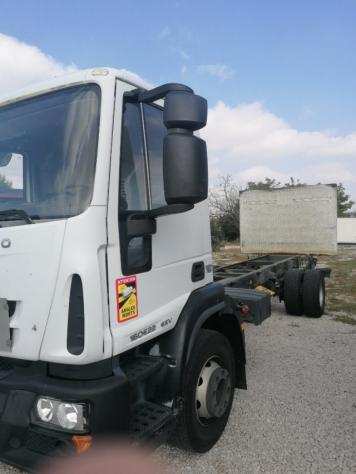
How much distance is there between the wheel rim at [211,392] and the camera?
283 centimetres

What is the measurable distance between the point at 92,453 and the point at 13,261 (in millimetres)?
1030

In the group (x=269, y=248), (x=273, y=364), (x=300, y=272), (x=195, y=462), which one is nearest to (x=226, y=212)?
(x=269, y=248)

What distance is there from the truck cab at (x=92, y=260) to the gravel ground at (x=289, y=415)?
53cm

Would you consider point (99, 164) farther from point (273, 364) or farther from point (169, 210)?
point (273, 364)

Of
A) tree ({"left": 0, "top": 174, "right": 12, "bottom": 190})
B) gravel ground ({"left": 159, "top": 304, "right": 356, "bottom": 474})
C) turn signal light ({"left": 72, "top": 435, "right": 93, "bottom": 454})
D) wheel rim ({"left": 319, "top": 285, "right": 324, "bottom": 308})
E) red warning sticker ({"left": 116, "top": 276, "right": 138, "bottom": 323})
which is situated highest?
tree ({"left": 0, "top": 174, "right": 12, "bottom": 190})

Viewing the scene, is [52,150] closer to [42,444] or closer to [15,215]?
[15,215]

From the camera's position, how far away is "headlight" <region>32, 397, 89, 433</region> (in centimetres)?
191

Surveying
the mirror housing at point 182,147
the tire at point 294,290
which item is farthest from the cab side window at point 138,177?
the tire at point 294,290

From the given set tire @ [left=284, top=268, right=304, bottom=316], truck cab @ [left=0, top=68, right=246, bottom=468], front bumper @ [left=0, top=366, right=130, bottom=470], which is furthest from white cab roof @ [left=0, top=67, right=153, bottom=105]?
tire @ [left=284, top=268, right=304, bottom=316]

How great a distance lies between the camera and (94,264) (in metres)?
1.98

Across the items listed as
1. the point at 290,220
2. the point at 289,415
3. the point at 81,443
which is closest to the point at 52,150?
the point at 81,443

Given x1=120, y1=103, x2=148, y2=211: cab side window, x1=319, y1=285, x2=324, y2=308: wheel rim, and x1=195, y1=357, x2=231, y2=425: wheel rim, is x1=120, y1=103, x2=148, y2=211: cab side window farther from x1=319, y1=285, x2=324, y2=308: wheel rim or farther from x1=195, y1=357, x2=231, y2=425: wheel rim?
x1=319, y1=285, x2=324, y2=308: wheel rim

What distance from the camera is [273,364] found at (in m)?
4.77

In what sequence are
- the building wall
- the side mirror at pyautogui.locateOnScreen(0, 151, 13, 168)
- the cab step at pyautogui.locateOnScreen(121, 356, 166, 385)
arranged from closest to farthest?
1. the cab step at pyautogui.locateOnScreen(121, 356, 166, 385)
2. the side mirror at pyautogui.locateOnScreen(0, 151, 13, 168)
3. the building wall
